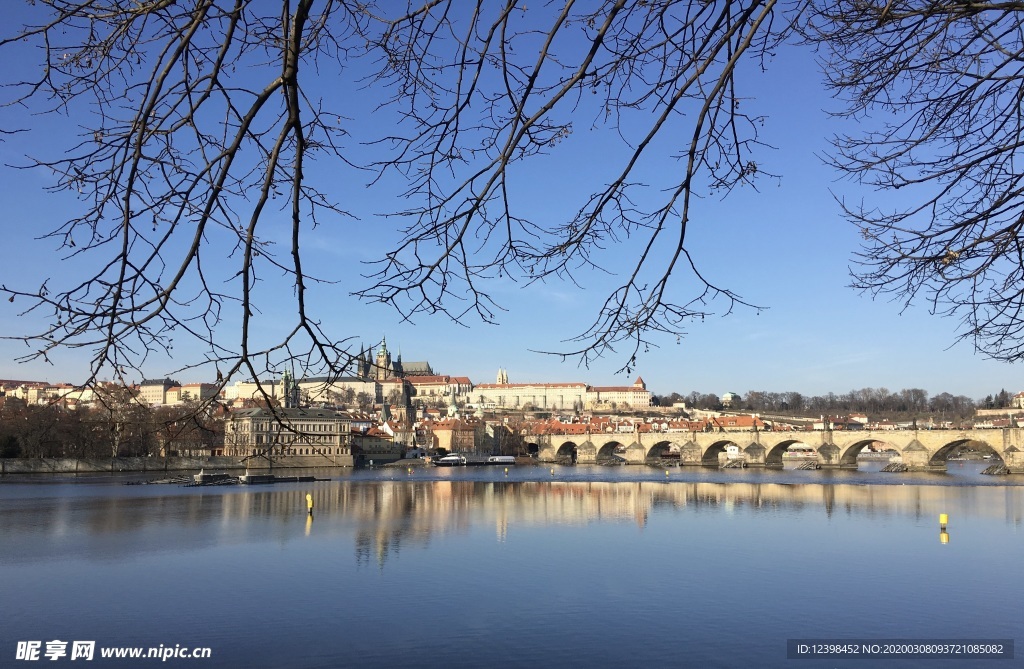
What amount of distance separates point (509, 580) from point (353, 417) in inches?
427

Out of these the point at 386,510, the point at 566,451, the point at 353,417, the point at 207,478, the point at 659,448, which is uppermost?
the point at 353,417

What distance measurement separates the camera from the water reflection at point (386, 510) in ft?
60.7

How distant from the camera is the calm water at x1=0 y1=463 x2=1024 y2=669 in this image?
9.61 m

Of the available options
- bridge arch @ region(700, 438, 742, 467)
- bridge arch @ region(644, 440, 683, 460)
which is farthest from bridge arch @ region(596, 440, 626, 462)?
bridge arch @ region(700, 438, 742, 467)

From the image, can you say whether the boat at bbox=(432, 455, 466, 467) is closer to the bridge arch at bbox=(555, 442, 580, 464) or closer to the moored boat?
the moored boat

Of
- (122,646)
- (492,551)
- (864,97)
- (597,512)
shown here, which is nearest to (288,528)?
(492,551)

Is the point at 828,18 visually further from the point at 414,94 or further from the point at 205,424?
the point at 205,424

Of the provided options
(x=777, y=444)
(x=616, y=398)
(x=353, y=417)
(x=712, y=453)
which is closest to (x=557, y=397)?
(x=616, y=398)

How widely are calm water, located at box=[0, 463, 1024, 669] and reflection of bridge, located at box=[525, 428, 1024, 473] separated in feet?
75.5

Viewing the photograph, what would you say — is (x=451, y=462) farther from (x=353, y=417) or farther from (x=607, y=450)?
(x=353, y=417)

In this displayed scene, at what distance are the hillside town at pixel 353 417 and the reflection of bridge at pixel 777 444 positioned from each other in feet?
7.84

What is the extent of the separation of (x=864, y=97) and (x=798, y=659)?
7671 millimetres

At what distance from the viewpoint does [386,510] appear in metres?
25.8

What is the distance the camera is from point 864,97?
124 inches
